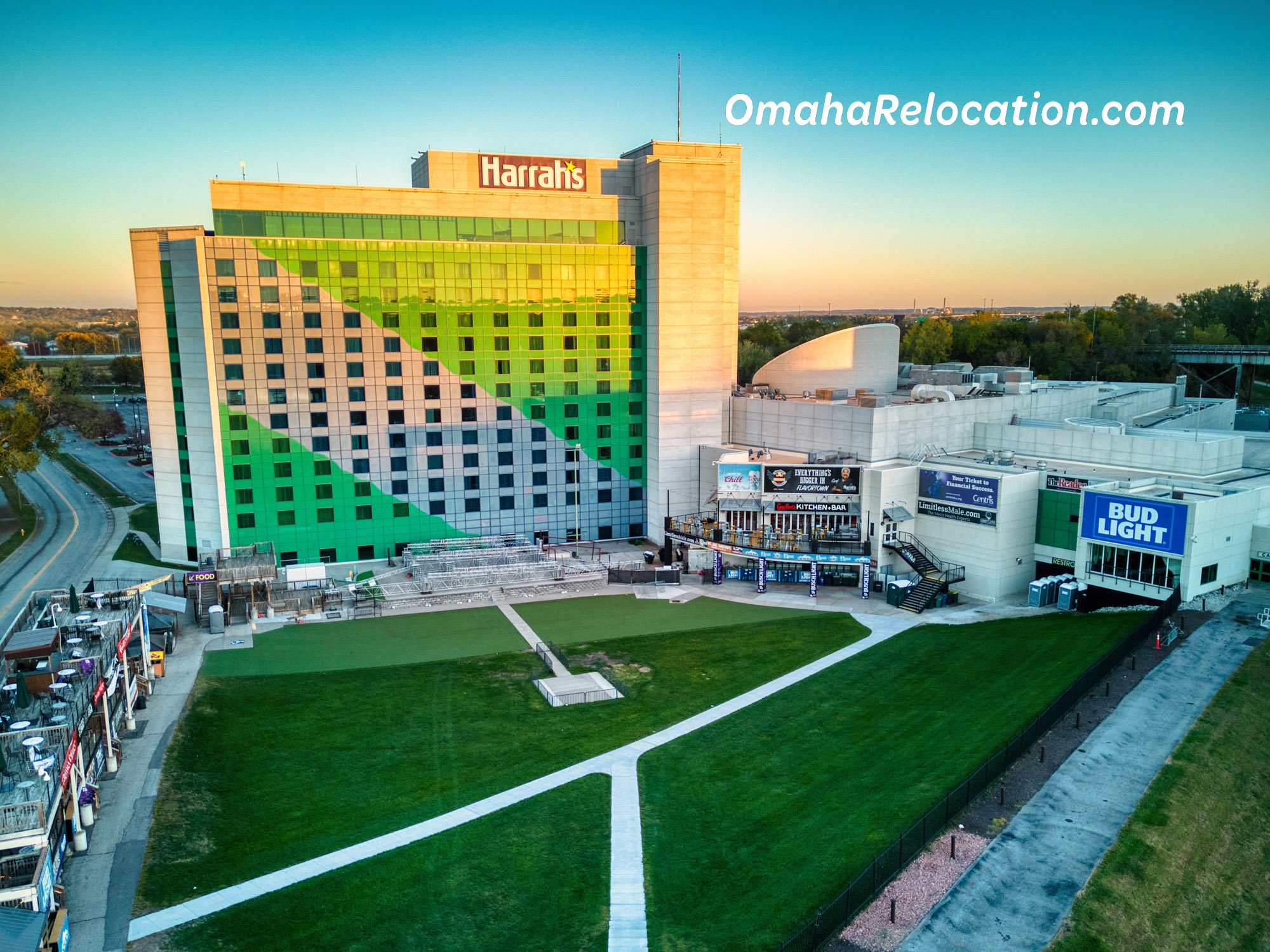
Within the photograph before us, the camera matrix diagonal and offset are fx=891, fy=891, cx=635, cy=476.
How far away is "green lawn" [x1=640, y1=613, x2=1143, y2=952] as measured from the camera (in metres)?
25.4

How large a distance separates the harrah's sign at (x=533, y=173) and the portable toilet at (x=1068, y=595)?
4095cm

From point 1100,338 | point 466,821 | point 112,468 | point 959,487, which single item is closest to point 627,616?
point 959,487

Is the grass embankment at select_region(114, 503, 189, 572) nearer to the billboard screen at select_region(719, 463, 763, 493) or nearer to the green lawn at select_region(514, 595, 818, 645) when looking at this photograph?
the green lawn at select_region(514, 595, 818, 645)

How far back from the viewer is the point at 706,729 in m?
36.2

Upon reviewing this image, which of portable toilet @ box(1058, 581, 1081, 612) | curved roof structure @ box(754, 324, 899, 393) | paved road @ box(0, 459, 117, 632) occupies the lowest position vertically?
paved road @ box(0, 459, 117, 632)

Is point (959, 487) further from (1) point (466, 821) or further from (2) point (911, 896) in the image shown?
(1) point (466, 821)

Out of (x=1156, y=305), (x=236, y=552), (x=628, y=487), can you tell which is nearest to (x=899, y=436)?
(x=628, y=487)

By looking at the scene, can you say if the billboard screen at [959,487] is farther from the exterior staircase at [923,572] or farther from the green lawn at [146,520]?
the green lawn at [146,520]

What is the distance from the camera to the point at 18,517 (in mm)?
78688

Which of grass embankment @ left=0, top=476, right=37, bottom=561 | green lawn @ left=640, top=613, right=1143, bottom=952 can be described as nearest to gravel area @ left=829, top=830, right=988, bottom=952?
green lawn @ left=640, top=613, right=1143, bottom=952

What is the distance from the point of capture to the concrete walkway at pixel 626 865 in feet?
78.1

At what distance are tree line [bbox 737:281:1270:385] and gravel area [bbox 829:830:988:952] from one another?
101795 mm

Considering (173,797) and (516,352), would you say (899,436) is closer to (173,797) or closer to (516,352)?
(516,352)

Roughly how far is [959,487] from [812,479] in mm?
8796
